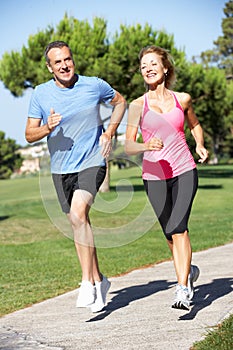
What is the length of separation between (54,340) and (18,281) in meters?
3.84

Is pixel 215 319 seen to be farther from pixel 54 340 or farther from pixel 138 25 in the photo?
pixel 138 25

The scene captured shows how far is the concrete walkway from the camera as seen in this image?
16.9 feet

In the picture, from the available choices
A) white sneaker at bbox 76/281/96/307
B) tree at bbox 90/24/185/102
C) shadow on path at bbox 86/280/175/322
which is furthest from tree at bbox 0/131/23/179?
white sneaker at bbox 76/281/96/307

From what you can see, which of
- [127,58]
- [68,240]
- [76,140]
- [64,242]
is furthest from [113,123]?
[127,58]

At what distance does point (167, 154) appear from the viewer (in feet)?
19.4

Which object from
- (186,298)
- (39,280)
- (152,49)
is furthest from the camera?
(39,280)

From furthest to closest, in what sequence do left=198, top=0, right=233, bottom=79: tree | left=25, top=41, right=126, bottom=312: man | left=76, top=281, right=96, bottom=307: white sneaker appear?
left=198, top=0, right=233, bottom=79: tree, left=25, top=41, right=126, bottom=312: man, left=76, top=281, right=96, bottom=307: white sneaker

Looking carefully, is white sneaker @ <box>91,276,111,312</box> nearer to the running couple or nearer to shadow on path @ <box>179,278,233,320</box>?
the running couple

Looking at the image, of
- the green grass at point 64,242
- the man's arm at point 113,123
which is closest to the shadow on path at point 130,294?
the green grass at point 64,242

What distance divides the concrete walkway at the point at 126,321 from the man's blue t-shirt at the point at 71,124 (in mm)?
1197

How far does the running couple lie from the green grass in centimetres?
57

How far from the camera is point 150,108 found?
5.98 meters

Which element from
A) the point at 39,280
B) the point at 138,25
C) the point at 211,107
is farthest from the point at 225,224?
the point at 211,107

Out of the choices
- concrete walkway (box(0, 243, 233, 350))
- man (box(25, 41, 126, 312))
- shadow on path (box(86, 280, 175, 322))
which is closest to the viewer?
concrete walkway (box(0, 243, 233, 350))
